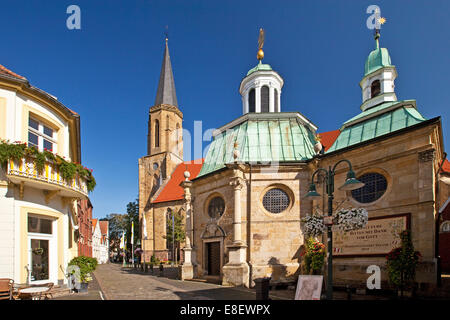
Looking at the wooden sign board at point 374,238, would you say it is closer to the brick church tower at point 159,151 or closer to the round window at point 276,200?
the round window at point 276,200

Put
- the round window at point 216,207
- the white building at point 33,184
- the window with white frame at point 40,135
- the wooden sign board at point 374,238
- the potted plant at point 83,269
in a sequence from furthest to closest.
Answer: the round window at point 216,207
the potted plant at point 83,269
the wooden sign board at point 374,238
the window with white frame at point 40,135
the white building at point 33,184

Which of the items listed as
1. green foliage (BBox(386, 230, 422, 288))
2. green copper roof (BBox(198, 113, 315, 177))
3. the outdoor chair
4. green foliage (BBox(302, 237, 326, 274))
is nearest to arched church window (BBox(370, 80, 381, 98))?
green copper roof (BBox(198, 113, 315, 177))

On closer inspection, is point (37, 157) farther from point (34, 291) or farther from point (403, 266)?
point (403, 266)

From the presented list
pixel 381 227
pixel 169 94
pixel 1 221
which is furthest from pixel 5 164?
pixel 169 94

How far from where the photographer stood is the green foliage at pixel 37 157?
9.74m

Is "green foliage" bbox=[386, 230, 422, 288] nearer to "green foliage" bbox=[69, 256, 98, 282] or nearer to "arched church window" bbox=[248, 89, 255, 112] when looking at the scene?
"green foliage" bbox=[69, 256, 98, 282]

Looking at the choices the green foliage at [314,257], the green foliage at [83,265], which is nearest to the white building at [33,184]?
the green foliage at [83,265]

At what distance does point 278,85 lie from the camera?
79.9 feet

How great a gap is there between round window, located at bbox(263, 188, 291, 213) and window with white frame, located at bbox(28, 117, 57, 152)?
1187cm

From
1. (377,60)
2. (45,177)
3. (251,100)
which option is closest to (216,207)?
(251,100)

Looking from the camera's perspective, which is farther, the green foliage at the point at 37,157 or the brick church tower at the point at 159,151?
the brick church tower at the point at 159,151

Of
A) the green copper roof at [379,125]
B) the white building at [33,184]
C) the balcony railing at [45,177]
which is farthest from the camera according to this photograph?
the green copper roof at [379,125]

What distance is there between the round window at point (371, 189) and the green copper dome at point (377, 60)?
8.54 m

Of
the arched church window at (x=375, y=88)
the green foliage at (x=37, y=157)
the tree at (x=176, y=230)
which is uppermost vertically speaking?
the arched church window at (x=375, y=88)
